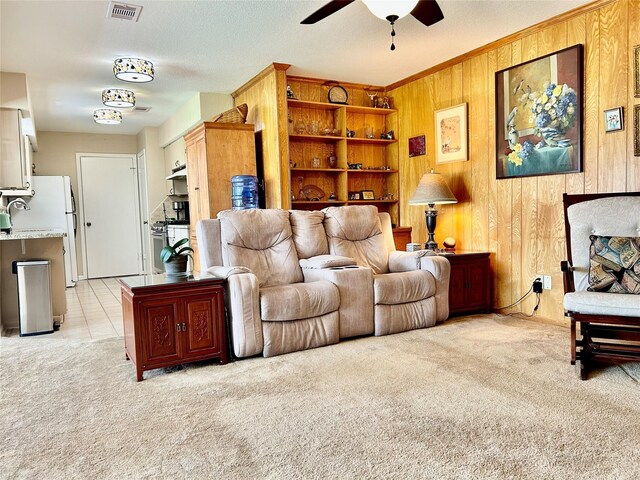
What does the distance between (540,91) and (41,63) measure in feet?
14.9

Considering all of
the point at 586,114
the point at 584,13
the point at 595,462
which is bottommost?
the point at 595,462

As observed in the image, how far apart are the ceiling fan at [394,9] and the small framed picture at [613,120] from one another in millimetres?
1499

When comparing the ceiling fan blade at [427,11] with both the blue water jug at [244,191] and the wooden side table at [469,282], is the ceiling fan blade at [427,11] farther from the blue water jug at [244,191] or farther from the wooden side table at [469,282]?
the blue water jug at [244,191]

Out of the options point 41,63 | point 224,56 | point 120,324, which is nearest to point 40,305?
point 120,324

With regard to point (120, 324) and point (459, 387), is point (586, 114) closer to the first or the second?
point (459, 387)

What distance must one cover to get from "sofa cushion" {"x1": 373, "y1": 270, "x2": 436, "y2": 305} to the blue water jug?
193 centimetres

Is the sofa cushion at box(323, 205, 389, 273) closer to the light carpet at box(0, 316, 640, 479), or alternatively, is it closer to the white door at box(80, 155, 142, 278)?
the light carpet at box(0, 316, 640, 479)

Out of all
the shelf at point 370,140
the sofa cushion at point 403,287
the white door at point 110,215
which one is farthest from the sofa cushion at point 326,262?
the white door at point 110,215

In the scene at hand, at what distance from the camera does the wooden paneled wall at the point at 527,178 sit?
11.0ft

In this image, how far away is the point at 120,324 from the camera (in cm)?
435

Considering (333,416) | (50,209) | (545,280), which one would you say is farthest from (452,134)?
(50,209)

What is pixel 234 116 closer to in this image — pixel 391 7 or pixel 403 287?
pixel 403 287

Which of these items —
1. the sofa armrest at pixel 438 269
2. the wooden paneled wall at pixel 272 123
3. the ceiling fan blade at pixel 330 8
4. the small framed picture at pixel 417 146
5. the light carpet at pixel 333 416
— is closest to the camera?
the light carpet at pixel 333 416

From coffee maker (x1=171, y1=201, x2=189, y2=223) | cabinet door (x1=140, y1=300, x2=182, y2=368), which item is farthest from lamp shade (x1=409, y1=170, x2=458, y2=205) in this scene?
coffee maker (x1=171, y1=201, x2=189, y2=223)
